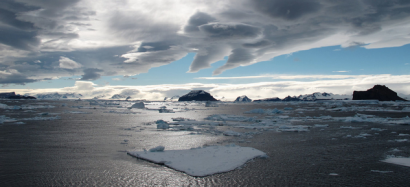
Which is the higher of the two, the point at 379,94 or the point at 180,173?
the point at 379,94

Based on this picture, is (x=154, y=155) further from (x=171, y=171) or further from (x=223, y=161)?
(x=223, y=161)

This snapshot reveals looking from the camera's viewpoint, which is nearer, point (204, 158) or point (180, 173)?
point (180, 173)

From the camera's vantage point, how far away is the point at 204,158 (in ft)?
31.4

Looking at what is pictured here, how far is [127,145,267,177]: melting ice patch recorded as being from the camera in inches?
328

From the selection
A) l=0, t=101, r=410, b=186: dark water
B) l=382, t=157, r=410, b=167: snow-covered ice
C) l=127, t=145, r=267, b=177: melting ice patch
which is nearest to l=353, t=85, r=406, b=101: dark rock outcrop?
l=0, t=101, r=410, b=186: dark water

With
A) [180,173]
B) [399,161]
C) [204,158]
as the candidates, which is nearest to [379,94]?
[399,161]

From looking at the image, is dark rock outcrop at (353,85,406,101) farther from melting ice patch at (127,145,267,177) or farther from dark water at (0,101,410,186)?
melting ice patch at (127,145,267,177)

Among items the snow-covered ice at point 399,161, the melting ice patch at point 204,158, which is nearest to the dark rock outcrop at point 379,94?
the snow-covered ice at point 399,161

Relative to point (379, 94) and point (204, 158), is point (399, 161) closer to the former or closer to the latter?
point (204, 158)

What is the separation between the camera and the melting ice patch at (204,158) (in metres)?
8.34

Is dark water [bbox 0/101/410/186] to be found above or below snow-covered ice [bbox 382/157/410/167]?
below

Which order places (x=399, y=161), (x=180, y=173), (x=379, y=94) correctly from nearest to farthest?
(x=180, y=173), (x=399, y=161), (x=379, y=94)

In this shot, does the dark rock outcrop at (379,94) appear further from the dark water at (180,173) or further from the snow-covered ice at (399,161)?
the snow-covered ice at (399,161)

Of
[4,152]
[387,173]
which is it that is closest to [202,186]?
[387,173]
